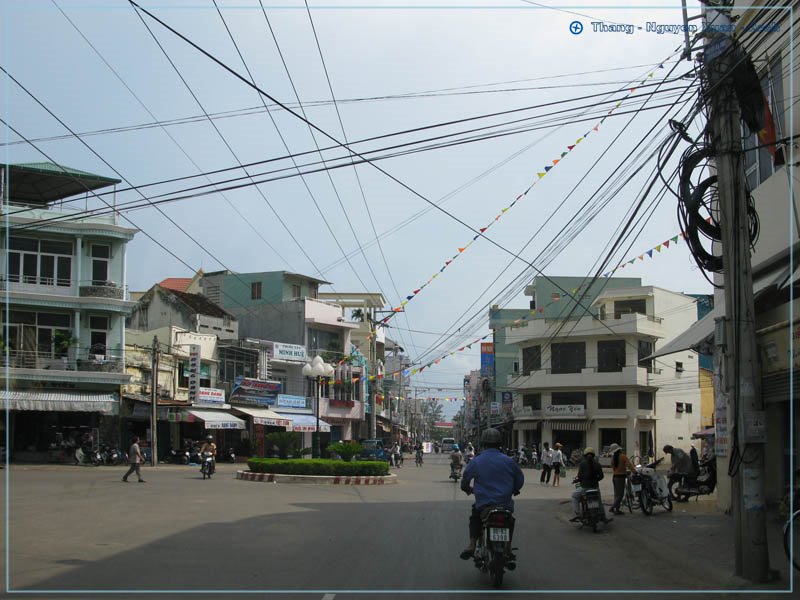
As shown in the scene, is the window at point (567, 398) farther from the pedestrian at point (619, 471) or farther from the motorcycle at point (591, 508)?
the motorcycle at point (591, 508)

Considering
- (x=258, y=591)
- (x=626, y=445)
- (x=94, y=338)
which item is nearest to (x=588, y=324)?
(x=626, y=445)

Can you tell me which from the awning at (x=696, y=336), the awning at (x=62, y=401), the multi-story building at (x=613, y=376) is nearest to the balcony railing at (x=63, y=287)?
the awning at (x=62, y=401)

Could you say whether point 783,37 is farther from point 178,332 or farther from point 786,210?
point 178,332

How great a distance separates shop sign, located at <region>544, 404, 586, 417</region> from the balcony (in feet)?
4.37

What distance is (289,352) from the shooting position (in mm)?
52594

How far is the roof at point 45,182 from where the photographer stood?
116 feet

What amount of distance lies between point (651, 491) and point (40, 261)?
3240 cm

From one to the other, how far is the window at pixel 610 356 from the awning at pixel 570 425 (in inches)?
149

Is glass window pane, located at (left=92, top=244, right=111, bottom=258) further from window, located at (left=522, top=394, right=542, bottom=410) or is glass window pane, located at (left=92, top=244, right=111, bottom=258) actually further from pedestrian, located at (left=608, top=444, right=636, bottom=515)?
pedestrian, located at (left=608, top=444, right=636, bottom=515)

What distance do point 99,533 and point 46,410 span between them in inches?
1090

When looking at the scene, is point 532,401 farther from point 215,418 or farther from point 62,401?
point 62,401

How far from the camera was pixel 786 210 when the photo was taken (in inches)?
488

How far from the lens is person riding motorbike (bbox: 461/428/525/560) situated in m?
8.34

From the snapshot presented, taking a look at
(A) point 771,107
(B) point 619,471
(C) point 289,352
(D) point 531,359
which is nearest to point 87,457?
(C) point 289,352
